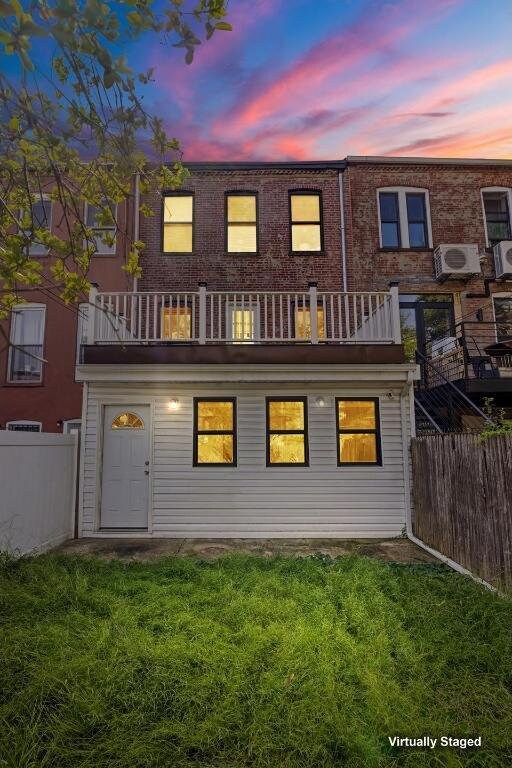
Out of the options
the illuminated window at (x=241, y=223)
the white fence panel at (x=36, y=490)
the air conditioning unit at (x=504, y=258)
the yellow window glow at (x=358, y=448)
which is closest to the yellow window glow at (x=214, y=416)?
the yellow window glow at (x=358, y=448)

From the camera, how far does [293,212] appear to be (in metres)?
11.3

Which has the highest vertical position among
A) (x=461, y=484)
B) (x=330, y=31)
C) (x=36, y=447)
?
(x=330, y=31)

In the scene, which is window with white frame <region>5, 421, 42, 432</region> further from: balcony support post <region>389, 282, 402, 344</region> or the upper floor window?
the upper floor window

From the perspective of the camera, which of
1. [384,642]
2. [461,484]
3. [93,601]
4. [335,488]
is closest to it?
[384,642]

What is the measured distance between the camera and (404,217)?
11703mm

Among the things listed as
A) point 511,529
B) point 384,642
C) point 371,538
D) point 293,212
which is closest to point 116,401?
point 371,538

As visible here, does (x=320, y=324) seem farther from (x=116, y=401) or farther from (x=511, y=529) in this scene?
(x=511, y=529)

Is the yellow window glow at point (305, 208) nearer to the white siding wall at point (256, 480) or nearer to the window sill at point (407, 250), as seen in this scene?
the window sill at point (407, 250)

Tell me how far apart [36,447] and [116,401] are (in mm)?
1700

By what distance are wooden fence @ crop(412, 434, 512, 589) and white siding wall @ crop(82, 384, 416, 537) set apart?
75cm

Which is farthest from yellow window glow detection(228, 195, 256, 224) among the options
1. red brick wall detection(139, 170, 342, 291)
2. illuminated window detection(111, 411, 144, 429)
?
illuminated window detection(111, 411, 144, 429)

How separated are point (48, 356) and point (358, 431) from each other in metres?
8.91

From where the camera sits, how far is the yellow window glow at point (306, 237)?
441 inches

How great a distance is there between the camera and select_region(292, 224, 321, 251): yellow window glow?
11203mm
